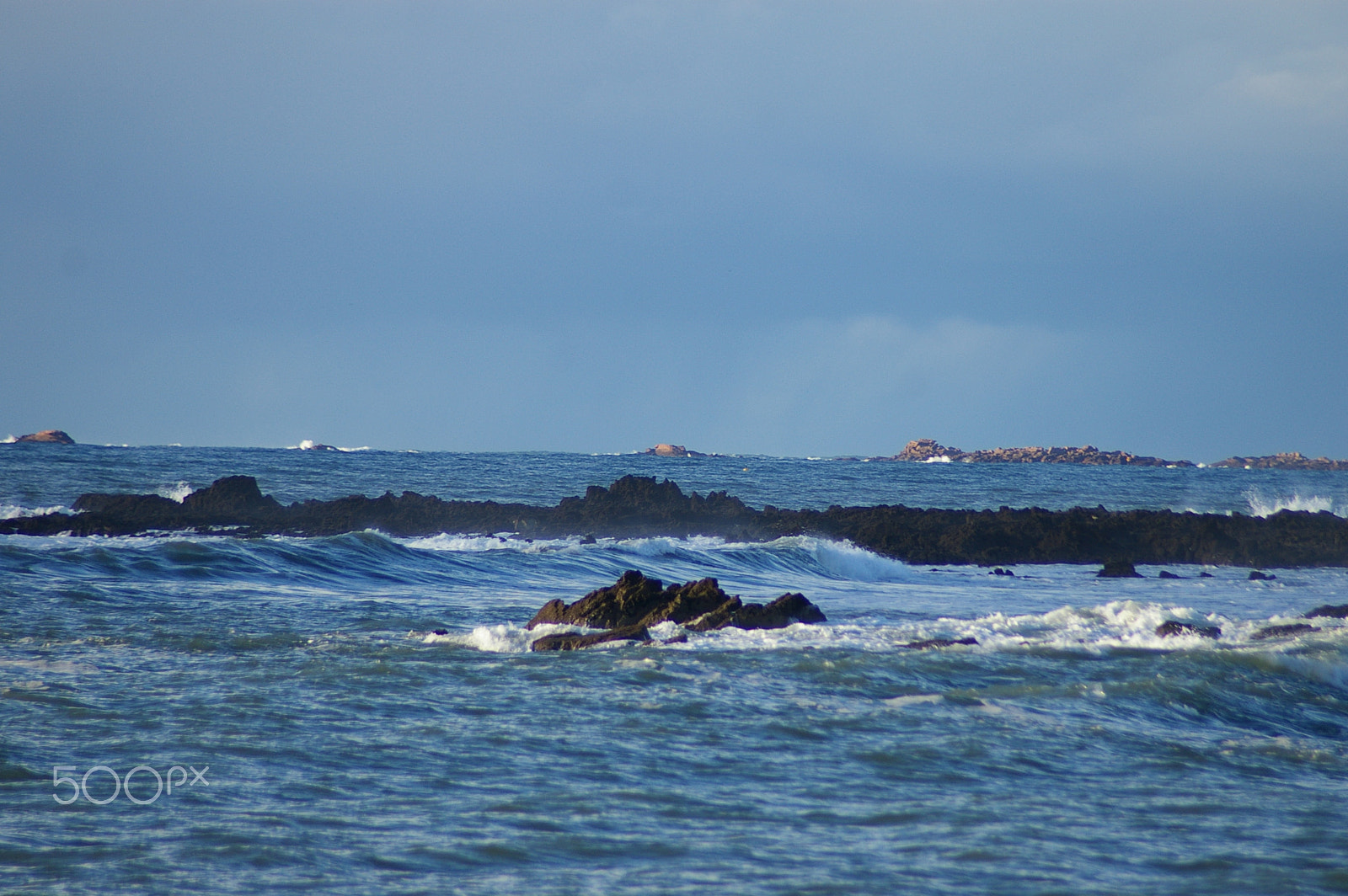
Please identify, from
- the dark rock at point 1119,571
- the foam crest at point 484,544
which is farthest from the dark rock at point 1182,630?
the foam crest at point 484,544

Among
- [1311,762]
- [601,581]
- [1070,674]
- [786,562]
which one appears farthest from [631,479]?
[1311,762]

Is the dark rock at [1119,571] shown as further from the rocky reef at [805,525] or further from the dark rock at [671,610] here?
the dark rock at [671,610]

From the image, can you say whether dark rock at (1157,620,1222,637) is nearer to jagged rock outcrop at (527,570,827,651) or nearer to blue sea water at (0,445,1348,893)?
blue sea water at (0,445,1348,893)

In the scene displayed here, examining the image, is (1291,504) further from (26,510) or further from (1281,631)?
(26,510)

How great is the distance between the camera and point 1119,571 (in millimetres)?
18484

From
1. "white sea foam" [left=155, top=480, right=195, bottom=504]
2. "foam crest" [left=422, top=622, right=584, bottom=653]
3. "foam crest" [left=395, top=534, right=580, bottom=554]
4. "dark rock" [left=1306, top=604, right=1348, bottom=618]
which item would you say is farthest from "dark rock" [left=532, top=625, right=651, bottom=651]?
"white sea foam" [left=155, top=480, right=195, bottom=504]

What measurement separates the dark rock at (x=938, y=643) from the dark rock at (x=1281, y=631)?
3.21 meters

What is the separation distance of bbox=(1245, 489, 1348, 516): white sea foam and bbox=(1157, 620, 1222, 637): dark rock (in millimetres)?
30077

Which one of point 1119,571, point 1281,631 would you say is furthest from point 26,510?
point 1281,631

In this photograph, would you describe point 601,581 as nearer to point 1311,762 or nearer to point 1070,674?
point 1070,674

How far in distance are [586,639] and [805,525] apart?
15240mm

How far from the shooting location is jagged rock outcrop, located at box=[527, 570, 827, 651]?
1032 cm

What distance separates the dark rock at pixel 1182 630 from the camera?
34.1ft

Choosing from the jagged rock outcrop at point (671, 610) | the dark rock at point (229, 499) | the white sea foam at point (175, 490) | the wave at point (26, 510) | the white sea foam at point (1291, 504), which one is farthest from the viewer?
the white sea foam at point (1291, 504)
